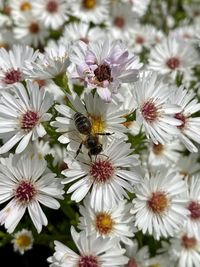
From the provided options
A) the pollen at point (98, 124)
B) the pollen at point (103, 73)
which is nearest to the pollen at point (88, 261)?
the pollen at point (98, 124)

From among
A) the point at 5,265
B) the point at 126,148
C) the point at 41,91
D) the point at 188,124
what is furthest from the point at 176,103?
the point at 5,265

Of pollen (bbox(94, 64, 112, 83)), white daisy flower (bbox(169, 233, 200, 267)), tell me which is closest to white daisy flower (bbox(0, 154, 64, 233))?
pollen (bbox(94, 64, 112, 83))

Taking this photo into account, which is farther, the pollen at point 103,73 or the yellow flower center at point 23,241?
the yellow flower center at point 23,241

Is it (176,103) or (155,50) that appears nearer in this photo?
(176,103)

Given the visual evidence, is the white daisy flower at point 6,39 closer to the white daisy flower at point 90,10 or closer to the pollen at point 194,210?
the white daisy flower at point 90,10

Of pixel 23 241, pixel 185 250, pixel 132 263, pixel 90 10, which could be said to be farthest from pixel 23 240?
pixel 90 10

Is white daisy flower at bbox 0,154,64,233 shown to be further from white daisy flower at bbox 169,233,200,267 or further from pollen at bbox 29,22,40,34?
pollen at bbox 29,22,40,34

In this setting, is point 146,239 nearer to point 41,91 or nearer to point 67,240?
point 67,240
